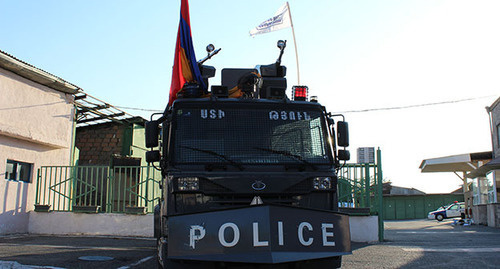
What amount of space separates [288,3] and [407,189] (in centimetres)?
5122

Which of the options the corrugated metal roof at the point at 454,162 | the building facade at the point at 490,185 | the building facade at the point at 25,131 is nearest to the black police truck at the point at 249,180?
the building facade at the point at 25,131

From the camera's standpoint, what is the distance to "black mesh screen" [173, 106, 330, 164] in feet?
17.8

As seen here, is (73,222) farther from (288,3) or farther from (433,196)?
(433,196)

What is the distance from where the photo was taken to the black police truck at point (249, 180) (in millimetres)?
4387

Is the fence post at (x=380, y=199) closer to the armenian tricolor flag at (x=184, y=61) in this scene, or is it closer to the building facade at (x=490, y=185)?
the armenian tricolor flag at (x=184, y=61)

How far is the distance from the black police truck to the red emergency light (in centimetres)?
1

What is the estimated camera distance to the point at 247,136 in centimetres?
561

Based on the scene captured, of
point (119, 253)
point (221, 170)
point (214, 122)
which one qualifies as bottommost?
point (119, 253)

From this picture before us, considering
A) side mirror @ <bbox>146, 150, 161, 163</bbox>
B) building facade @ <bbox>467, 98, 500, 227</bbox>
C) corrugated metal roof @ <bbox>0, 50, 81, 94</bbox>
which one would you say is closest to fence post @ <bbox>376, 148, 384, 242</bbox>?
side mirror @ <bbox>146, 150, 161, 163</bbox>

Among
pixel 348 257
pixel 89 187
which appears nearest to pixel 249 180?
pixel 348 257

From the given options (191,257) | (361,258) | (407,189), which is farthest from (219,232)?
(407,189)

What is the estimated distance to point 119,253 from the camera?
9.08 metres

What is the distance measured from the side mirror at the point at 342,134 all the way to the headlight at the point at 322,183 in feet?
2.78

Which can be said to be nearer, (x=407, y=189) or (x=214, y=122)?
(x=214, y=122)
